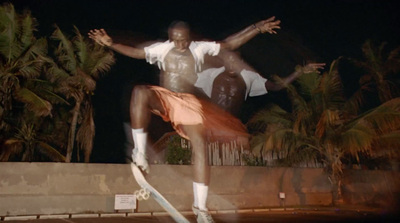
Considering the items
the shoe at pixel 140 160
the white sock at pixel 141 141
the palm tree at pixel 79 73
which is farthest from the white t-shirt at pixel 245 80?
the palm tree at pixel 79 73

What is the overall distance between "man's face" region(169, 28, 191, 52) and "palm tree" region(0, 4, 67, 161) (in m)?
9.59

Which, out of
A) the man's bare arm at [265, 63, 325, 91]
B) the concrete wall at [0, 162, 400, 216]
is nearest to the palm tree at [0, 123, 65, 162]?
the concrete wall at [0, 162, 400, 216]

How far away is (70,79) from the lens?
1388cm

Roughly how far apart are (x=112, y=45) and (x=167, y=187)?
9.86 m

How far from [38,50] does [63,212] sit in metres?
5.79

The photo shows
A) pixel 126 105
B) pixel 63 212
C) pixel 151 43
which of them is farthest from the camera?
pixel 63 212

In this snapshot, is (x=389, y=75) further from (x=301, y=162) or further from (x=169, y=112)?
(x=169, y=112)

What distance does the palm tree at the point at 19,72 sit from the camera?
12133mm

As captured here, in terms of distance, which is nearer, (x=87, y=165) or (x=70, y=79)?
(x=87, y=165)

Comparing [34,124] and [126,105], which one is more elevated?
[34,124]

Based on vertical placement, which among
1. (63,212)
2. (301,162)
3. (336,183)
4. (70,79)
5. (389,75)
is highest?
(389,75)

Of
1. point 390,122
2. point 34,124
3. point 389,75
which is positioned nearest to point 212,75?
point 390,122

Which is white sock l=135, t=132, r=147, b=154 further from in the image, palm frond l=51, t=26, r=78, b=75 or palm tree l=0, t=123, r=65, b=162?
palm tree l=0, t=123, r=65, b=162

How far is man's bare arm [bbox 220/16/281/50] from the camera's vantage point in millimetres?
4023
